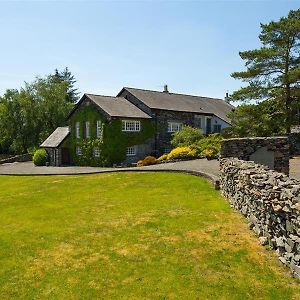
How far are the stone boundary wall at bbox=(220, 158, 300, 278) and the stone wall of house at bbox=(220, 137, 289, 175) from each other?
5.69m

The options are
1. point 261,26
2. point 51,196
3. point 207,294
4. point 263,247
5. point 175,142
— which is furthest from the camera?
point 175,142

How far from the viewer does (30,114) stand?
63594 mm

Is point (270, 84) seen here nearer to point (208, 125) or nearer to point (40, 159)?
point (208, 125)

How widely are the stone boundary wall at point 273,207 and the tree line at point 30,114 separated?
55340mm

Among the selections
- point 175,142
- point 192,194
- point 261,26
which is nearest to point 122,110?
point 175,142

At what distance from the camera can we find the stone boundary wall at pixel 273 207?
28.7 feet

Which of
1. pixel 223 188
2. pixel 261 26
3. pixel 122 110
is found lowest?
pixel 223 188

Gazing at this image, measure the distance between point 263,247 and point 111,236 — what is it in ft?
17.2

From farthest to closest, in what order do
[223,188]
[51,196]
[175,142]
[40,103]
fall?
[40,103] → [175,142] → [51,196] → [223,188]

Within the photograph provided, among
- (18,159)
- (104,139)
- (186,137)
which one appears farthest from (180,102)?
(18,159)

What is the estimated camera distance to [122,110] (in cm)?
4294

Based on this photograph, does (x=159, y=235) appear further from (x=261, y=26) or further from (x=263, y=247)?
(x=261, y=26)

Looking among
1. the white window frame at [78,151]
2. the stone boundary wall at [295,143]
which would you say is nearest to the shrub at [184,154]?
the stone boundary wall at [295,143]

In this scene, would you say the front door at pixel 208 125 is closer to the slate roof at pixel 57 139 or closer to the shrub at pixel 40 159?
the slate roof at pixel 57 139
